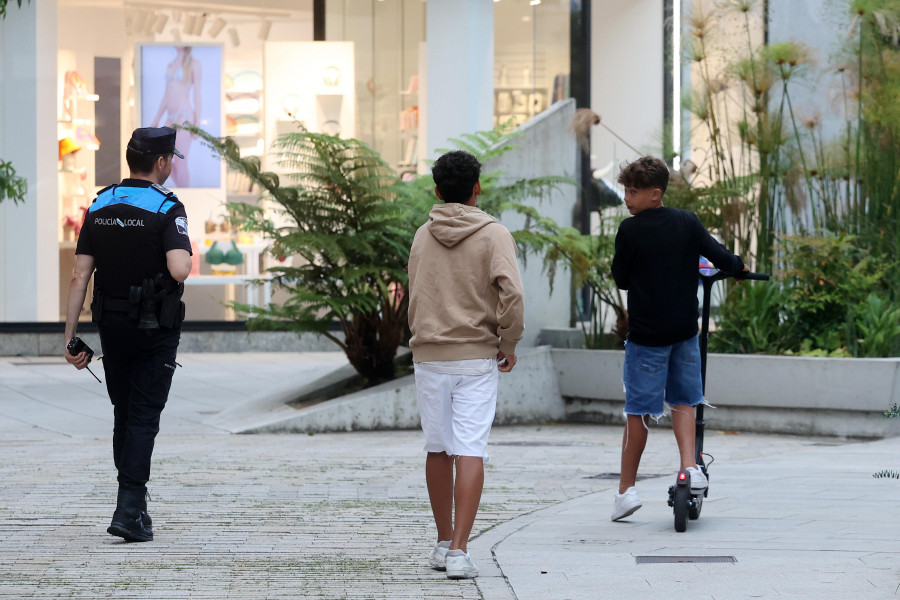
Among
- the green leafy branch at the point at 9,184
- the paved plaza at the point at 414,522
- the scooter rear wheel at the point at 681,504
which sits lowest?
the paved plaza at the point at 414,522

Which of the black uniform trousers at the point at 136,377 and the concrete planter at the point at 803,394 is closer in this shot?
the black uniform trousers at the point at 136,377

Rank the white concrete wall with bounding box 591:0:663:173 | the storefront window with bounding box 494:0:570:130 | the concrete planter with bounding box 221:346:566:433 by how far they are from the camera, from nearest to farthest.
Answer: the concrete planter with bounding box 221:346:566:433
the storefront window with bounding box 494:0:570:130
the white concrete wall with bounding box 591:0:663:173

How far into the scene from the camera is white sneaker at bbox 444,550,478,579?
4.93 m

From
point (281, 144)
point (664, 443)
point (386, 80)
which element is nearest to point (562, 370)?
point (664, 443)

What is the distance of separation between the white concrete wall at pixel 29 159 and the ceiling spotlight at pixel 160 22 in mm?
1313

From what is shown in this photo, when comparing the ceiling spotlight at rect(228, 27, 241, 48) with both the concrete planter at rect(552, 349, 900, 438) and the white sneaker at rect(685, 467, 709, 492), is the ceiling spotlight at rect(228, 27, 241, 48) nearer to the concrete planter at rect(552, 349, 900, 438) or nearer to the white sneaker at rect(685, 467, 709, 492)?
the concrete planter at rect(552, 349, 900, 438)

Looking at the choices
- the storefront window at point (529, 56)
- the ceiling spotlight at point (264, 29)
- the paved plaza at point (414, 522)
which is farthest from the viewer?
the ceiling spotlight at point (264, 29)

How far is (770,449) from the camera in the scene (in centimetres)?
890

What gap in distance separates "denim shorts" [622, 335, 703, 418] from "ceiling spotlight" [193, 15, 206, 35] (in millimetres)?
11732

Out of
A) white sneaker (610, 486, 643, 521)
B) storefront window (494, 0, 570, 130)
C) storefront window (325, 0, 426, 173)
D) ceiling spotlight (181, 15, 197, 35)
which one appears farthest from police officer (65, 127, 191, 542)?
ceiling spotlight (181, 15, 197, 35)

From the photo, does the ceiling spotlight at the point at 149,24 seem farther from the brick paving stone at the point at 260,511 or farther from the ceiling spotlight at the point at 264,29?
the brick paving stone at the point at 260,511

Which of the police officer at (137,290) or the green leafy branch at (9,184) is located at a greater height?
the green leafy branch at (9,184)

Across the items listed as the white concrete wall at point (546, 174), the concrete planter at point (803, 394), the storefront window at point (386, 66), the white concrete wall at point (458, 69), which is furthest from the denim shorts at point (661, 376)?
the storefront window at point (386, 66)

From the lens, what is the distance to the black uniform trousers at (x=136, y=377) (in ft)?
18.4
